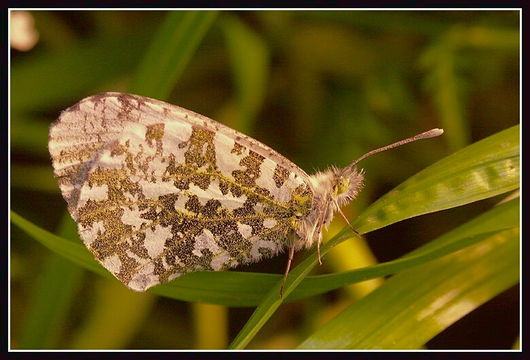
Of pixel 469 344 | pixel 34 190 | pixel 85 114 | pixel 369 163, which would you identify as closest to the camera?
pixel 85 114

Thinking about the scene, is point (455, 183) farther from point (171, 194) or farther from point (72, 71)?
point (72, 71)

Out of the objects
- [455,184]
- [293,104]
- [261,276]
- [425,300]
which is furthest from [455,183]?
[293,104]

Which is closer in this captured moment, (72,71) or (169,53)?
(169,53)

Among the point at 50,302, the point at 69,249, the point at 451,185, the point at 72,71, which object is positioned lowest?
the point at 50,302

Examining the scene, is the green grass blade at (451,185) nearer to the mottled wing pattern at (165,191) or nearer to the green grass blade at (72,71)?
the mottled wing pattern at (165,191)

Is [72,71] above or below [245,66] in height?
below

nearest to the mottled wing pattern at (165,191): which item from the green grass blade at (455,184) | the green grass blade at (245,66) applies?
the green grass blade at (455,184)

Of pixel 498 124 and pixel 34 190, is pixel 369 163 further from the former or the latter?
pixel 34 190

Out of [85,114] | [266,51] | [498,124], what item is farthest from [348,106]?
[85,114]
